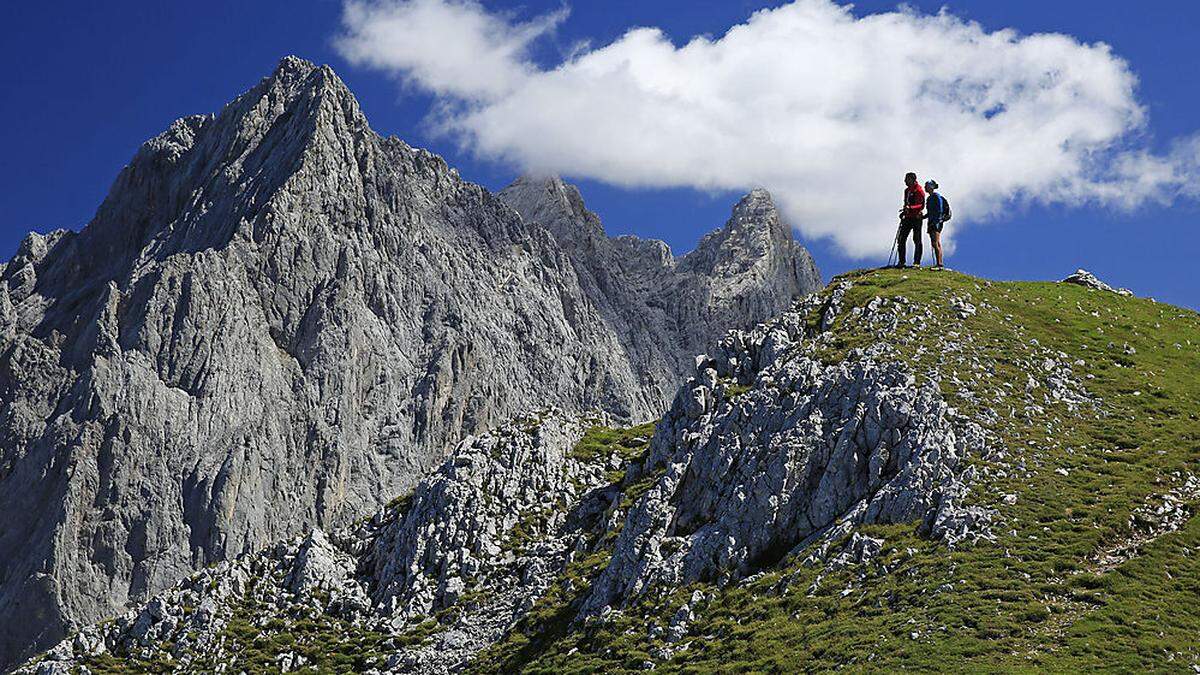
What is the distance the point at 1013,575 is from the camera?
42.5 metres

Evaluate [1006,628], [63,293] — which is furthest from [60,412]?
[1006,628]

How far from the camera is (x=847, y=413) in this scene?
55156mm

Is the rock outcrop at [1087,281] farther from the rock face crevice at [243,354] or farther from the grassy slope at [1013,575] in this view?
the rock face crevice at [243,354]

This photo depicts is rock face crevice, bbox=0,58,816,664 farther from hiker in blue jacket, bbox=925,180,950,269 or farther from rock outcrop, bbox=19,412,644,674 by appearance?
hiker in blue jacket, bbox=925,180,950,269

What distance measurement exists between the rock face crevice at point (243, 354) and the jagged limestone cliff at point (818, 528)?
72.9 metres

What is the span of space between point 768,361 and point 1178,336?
2173cm

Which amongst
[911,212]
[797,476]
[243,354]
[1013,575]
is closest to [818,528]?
[797,476]

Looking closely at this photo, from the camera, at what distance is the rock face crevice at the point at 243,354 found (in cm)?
13512

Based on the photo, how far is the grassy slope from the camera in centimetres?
3888

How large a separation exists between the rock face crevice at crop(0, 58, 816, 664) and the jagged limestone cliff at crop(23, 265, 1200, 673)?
72884mm

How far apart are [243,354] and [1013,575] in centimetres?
12558

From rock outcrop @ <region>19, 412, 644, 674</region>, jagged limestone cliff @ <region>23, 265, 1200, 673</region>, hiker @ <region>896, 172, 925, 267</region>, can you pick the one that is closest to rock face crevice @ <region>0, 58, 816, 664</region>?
rock outcrop @ <region>19, 412, 644, 674</region>

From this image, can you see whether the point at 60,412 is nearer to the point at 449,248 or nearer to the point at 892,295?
the point at 449,248

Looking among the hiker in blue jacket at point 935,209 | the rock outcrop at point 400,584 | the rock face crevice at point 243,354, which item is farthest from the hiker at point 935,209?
the rock face crevice at point 243,354
